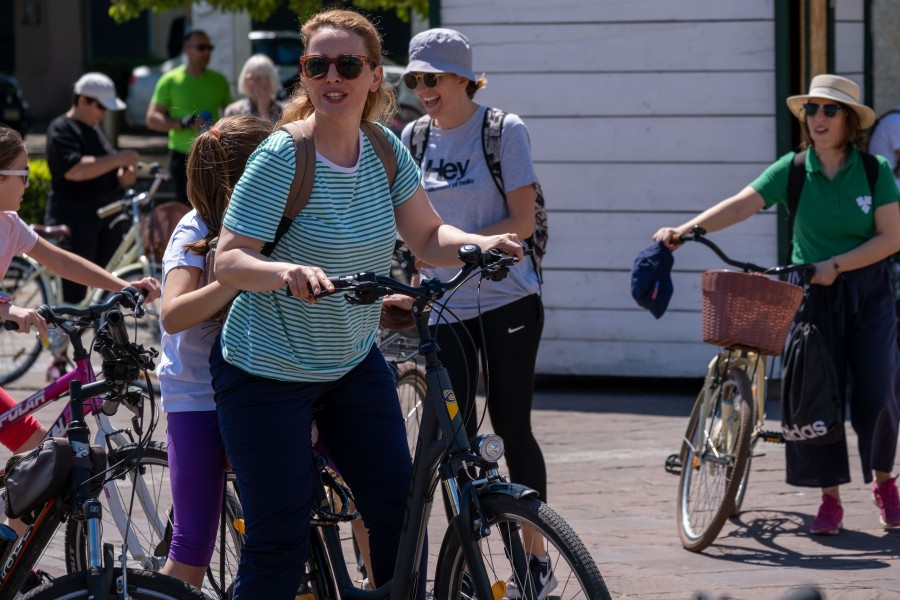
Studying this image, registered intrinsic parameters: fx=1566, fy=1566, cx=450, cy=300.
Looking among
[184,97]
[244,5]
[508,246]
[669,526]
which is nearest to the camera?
[508,246]

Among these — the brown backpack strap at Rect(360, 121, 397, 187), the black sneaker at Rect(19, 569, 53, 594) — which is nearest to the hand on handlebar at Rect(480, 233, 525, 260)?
the brown backpack strap at Rect(360, 121, 397, 187)

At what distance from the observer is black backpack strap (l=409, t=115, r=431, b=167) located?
5438 mm

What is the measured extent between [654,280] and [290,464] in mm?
2693

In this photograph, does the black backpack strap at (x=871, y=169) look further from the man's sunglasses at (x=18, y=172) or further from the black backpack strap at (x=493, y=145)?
the man's sunglasses at (x=18, y=172)

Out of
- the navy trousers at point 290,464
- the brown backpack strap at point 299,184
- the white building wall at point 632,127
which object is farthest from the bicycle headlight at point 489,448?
the white building wall at point 632,127

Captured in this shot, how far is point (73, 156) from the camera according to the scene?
9828 millimetres

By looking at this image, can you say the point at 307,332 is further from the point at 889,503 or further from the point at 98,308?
the point at 889,503

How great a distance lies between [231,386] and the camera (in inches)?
146

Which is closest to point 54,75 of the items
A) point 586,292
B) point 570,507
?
point 586,292

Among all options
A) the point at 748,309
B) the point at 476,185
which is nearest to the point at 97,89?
the point at 476,185

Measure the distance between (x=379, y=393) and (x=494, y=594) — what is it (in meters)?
0.61

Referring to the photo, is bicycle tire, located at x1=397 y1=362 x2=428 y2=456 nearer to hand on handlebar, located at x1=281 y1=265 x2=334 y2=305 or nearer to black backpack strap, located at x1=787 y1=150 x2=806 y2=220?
black backpack strap, located at x1=787 y1=150 x2=806 y2=220

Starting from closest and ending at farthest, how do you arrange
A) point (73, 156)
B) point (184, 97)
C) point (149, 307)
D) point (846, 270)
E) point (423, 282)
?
point (423, 282) < point (846, 270) < point (73, 156) < point (149, 307) < point (184, 97)

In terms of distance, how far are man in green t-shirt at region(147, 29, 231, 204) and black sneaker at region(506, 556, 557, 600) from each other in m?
8.49
